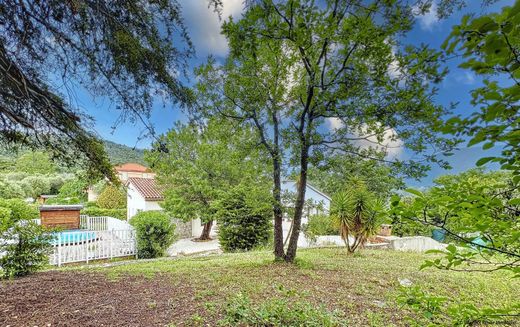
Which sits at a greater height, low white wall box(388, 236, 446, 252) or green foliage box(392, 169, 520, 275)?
green foliage box(392, 169, 520, 275)

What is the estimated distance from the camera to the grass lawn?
276 cm

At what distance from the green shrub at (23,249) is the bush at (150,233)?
428cm

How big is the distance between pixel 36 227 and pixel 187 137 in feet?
29.8

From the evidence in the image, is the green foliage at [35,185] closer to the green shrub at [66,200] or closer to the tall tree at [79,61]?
the green shrub at [66,200]

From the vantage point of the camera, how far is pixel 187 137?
13.6m

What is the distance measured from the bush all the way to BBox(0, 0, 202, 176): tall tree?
6117mm

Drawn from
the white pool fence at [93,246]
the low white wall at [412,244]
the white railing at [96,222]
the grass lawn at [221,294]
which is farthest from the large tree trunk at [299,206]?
the white railing at [96,222]

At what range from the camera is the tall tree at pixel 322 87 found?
345 cm

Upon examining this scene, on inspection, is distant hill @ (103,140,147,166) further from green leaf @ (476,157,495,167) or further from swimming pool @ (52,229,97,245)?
swimming pool @ (52,229,97,245)

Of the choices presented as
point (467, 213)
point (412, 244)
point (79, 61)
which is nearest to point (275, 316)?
point (467, 213)

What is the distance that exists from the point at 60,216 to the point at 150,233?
6566 mm

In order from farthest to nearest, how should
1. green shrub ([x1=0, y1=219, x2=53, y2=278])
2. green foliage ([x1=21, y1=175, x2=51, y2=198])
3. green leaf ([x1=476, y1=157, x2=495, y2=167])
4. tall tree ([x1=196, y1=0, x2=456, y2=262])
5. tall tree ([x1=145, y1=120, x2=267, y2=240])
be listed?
green foliage ([x1=21, y1=175, x2=51, y2=198]) → tall tree ([x1=145, y1=120, x2=267, y2=240]) → green shrub ([x1=0, y1=219, x2=53, y2=278]) → tall tree ([x1=196, y1=0, x2=456, y2=262]) → green leaf ([x1=476, y1=157, x2=495, y2=167])

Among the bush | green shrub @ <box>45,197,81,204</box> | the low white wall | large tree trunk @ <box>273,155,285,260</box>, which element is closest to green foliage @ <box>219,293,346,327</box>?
large tree trunk @ <box>273,155,285,260</box>

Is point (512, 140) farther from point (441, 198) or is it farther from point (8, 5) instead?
point (8, 5)
